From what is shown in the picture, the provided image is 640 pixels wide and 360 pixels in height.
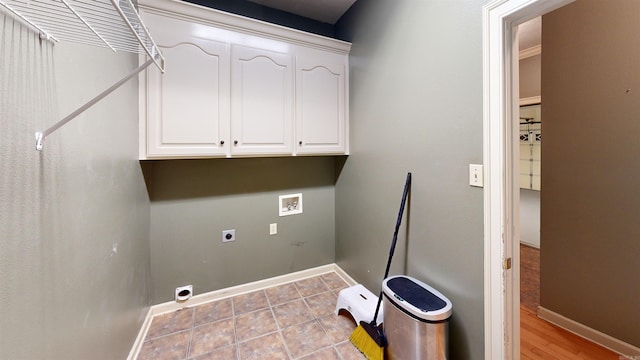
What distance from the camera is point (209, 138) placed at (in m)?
1.86

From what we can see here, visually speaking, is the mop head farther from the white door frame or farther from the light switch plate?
the light switch plate

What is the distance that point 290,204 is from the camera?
8.20 feet

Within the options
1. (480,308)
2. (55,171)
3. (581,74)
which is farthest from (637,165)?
(55,171)

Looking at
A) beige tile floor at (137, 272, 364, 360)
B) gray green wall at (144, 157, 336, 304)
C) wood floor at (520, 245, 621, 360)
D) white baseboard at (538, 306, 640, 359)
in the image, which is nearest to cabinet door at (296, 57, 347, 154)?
gray green wall at (144, 157, 336, 304)

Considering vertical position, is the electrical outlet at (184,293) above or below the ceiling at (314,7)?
below

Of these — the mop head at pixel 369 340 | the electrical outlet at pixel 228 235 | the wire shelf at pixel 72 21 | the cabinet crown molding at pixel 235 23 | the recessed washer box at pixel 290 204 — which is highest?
the cabinet crown molding at pixel 235 23

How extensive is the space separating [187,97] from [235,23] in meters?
0.69

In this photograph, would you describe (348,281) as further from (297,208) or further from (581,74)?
(581,74)

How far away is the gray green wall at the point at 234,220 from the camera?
2.03 m

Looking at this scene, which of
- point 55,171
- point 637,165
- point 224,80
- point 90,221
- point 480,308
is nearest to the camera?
point 55,171

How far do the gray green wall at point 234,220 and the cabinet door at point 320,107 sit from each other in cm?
31

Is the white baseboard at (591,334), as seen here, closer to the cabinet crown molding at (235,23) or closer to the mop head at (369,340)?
the mop head at (369,340)

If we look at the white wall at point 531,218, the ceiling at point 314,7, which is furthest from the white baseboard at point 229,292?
the white wall at point 531,218

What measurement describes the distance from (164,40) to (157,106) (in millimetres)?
453
